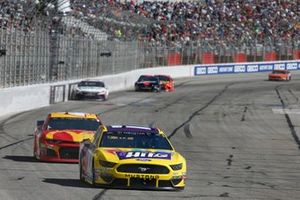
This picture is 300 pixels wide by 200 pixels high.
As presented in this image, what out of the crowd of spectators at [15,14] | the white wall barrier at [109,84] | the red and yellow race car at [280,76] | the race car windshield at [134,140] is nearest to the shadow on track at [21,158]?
the race car windshield at [134,140]

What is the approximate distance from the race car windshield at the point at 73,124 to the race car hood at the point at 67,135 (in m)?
0.49

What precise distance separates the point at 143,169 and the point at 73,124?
5750 mm

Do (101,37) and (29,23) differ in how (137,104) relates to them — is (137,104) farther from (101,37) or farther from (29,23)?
(101,37)

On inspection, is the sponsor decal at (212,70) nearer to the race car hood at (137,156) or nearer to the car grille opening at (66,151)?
the car grille opening at (66,151)

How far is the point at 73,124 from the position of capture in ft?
62.6

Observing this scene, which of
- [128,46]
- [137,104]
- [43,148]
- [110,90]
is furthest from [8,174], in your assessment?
[128,46]

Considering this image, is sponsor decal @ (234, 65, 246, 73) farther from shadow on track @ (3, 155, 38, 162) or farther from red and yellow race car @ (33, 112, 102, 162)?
red and yellow race car @ (33, 112, 102, 162)

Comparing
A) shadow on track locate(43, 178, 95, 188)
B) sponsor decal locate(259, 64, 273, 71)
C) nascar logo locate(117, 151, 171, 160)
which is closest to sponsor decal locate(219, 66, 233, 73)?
sponsor decal locate(259, 64, 273, 71)

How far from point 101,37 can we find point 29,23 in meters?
16.6

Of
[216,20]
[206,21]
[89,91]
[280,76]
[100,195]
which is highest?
[216,20]

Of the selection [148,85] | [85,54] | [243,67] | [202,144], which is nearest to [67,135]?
[202,144]

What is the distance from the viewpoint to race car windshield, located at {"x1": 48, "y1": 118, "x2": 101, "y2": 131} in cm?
1891

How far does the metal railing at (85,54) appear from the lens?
1404 inches

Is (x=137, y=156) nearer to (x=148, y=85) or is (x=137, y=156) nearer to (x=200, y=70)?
(x=148, y=85)
